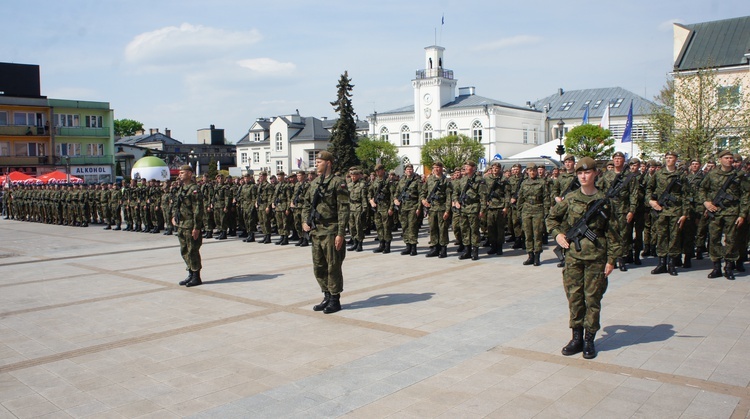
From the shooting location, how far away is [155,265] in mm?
13523

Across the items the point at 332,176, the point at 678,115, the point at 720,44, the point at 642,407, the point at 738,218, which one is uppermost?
the point at 720,44

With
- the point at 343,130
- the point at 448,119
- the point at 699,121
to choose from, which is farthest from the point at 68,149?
the point at 699,121

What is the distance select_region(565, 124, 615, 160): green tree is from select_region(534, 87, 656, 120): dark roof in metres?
25.8

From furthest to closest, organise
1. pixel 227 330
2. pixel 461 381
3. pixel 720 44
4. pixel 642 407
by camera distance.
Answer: pixel 720 44 < pixel 227 330 < pixel 461 381 < pixel 642 407

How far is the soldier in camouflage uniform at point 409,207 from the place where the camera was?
13938 mm

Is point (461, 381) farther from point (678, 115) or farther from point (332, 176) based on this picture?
point (678, 115)

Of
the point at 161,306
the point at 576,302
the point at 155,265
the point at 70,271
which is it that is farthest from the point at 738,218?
the point at 70,271

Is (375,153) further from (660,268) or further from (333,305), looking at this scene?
(333,305)

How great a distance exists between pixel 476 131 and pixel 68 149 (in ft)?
151

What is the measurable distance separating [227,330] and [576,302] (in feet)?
14.0

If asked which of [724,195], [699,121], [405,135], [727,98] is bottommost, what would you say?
[724,195]

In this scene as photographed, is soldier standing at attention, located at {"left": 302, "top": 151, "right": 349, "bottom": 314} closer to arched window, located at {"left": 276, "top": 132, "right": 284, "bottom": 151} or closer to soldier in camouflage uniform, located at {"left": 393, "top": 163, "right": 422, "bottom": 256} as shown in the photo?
soldier in camouflage uniform, located at {"left": 393, "top": 163, "right": 422, "bottom": 256}

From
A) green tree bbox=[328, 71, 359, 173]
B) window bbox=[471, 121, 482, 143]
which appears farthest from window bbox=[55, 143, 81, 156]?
window bbox=[471, 121, 482, 143]

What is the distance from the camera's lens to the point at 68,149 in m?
58.7
